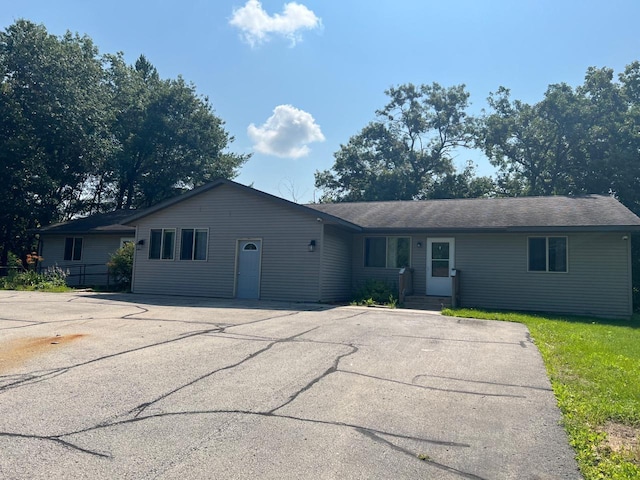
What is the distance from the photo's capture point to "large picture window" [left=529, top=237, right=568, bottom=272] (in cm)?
1370

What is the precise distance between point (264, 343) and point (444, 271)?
31.7ft

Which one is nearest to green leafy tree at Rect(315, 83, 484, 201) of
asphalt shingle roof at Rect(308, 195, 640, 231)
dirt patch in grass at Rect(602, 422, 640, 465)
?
asphalt shingle roof at Rect(308, 195, 640, 231)

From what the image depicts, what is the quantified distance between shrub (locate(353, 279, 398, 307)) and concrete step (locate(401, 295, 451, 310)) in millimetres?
418

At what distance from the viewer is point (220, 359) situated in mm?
5855

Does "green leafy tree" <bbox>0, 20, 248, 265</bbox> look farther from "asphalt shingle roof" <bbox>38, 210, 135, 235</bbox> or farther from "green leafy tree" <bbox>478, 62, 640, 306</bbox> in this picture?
"green leafy tree" <bbox>478, 62, 640, 306</bbox>

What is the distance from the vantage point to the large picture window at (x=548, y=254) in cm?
1370

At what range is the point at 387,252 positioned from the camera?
1605cm

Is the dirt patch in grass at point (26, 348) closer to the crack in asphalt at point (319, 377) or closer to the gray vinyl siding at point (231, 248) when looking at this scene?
the crack in asphalt at point (319, 377)

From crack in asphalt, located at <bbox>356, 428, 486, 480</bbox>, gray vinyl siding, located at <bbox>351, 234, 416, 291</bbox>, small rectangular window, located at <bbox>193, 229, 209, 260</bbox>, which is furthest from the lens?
small rectangular window, located at <bbox>193, 229, 209, 260</bbox>

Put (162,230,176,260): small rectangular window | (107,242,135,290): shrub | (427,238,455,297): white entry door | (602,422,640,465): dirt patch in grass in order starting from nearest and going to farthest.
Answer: (602,422,640,465): dirt patch in grass
(427,238,455,297): white entry door
(162,230,176,260): small rectangular window
(107,242,135,290): shrub

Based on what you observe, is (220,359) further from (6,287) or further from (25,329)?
(6,287)

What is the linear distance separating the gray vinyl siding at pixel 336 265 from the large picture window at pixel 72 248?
44.4 feet

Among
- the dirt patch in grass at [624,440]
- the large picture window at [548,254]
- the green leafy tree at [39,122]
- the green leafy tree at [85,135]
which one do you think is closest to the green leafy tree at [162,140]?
the green leafy tree at [85,135]

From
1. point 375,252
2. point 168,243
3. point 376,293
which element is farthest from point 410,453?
point 168,243
